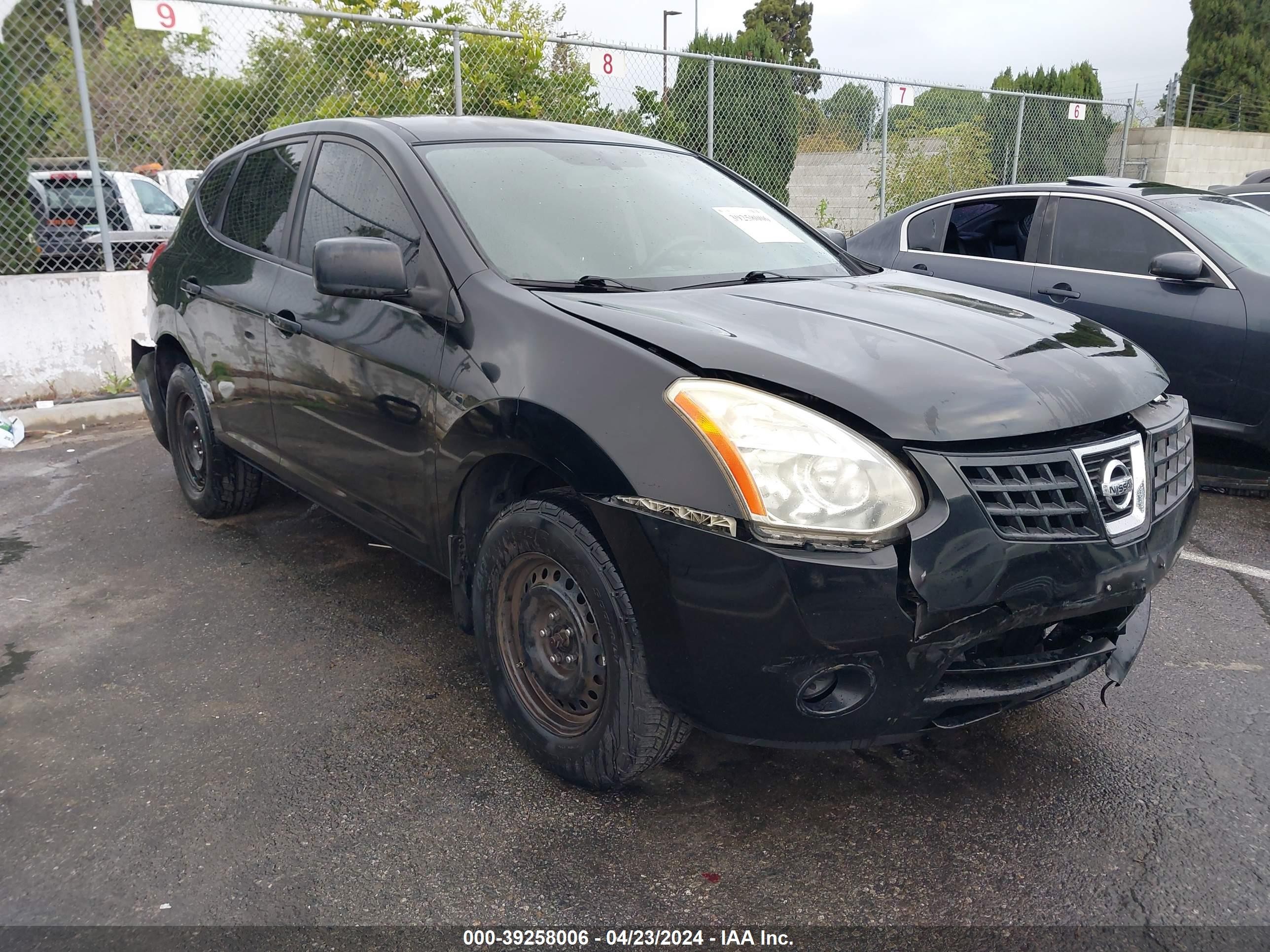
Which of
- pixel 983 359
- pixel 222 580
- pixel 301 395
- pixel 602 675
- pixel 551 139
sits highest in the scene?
pixel 551 139

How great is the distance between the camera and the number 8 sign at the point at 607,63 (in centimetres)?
895

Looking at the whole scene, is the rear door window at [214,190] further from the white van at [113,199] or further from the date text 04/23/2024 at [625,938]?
the date text 04/23/2024 at [625,938]

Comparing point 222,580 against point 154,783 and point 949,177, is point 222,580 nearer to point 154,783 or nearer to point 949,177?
point 154,783

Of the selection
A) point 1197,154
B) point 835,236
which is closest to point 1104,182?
point 835,236

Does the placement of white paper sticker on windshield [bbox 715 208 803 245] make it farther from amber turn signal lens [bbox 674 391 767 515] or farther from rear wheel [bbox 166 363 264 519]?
rear wheel [bbox 166 363 264 519]

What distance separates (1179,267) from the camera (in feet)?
17.0

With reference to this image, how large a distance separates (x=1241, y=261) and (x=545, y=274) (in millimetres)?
4149

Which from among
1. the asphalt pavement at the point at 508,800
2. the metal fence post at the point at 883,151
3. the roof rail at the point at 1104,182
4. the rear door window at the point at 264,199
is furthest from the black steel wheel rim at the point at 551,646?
the metal fence post at the point at 883,151

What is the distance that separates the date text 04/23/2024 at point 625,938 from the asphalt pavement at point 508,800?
36mm

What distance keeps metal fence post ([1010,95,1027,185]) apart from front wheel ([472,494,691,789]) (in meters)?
12.0

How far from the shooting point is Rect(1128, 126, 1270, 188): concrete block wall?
18.3 m

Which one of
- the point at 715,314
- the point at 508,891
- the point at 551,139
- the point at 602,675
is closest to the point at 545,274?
the point at 715,314

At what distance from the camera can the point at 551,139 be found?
355cm

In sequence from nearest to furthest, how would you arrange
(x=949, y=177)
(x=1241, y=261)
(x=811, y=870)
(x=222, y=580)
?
(x=811, y=870), (x=222, y=580), (x=1241, y=261), (x=949, y=177)
